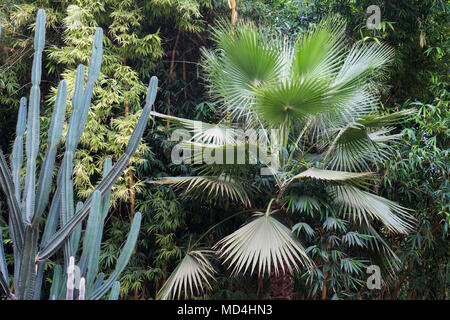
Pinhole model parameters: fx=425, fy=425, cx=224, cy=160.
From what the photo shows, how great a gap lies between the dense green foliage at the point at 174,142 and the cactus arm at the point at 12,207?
1.24 meters

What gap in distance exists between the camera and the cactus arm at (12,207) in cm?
227

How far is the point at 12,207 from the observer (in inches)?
89.5

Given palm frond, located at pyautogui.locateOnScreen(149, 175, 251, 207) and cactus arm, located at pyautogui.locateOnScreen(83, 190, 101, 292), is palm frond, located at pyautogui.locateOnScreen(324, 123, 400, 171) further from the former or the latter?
cactus arm, located at pyautogui.locateOnScreen(83, 190, 101, 292)

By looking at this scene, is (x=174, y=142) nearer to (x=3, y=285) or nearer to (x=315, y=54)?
(x=315, y=54)

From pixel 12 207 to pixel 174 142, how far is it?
6.33ft

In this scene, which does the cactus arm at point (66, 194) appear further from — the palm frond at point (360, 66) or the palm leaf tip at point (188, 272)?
the palm frond at point (360, 66)

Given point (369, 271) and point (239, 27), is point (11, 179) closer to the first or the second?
Result: point (239, 27)

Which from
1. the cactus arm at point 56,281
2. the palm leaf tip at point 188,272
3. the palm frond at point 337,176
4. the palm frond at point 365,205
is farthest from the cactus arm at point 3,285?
the palm frond at point 365,205

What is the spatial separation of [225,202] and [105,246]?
1151 mm

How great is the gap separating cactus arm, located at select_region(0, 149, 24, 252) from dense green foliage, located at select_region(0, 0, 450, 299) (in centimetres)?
124

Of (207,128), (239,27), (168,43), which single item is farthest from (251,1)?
(207,128)
